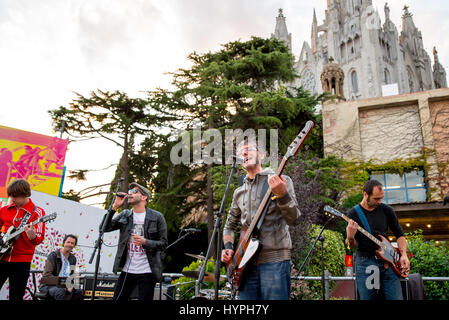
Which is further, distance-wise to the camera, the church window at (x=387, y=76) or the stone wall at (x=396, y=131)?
the church window at (x=387, y=76)

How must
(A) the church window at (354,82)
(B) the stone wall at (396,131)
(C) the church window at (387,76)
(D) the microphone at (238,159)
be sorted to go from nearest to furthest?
(D) the microphone at (238,159) < (B) the stone wall at (396,131) < (C) the church window at (387,76) < (A) the church window at (354,82)

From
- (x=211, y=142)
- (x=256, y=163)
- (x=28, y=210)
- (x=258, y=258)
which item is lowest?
(x=258, y=258)

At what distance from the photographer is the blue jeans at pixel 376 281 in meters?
3.52

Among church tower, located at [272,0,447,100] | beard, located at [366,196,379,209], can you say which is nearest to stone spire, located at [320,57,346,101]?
beard, located at [366,196,379,209]

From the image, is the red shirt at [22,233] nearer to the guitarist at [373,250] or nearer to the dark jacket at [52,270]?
the dark jacket at [52,270]

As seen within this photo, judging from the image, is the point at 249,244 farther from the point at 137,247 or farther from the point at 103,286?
the point at 103,286

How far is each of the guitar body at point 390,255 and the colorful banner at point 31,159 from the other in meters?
12.4

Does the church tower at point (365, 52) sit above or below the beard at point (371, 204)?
above

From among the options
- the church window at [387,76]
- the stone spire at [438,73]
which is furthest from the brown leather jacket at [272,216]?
the stone spire at [438,73]

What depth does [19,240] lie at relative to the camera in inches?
160
